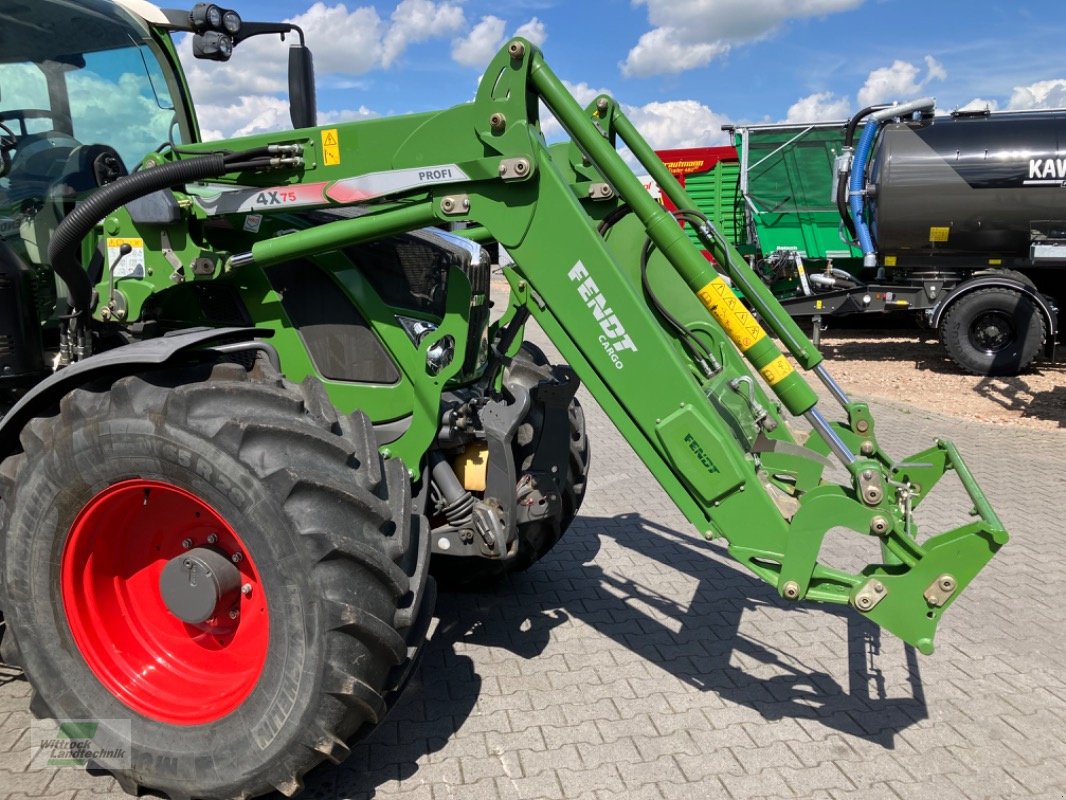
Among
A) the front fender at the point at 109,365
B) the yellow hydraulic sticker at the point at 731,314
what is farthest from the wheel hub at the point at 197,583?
the yellow hydraulic sticker at the point at 731,314

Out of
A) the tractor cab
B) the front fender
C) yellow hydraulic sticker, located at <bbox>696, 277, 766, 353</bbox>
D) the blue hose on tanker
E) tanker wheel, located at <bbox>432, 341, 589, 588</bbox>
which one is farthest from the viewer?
the blue hose on tanker

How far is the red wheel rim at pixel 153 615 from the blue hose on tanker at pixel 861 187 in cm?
1022

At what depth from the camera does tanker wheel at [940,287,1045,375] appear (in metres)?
10.4

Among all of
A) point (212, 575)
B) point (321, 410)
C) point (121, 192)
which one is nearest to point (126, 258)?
point (121, 192)

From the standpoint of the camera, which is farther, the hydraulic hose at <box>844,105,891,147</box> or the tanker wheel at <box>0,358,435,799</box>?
the hydraulic hose at <box>844,105,891,147</box>

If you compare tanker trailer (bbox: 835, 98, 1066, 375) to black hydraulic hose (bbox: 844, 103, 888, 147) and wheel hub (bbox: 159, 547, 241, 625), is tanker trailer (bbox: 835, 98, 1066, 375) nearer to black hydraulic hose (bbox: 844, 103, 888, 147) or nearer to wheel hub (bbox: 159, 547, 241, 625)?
black hydraulic hose (bbox: 844, 103, 888, 147)

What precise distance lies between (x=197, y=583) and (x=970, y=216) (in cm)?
1059

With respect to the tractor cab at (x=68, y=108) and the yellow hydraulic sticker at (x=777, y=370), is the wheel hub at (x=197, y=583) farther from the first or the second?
the yellow hydraulic sticker at (x=777, y=370)

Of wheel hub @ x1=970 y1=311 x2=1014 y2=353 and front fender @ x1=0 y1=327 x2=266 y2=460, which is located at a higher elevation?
front fender @ x1=0 y1=327 x2=266 y2=460

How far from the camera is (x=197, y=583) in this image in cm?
269

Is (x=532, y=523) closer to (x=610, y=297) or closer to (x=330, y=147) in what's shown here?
(x=610, y=297)

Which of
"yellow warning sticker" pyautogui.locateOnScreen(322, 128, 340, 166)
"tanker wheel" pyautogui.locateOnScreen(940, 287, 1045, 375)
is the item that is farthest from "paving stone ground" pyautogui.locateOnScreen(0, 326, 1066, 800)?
"tanker wheel" pyautogui.locateOnScreen(940, 287, 1045, 375)

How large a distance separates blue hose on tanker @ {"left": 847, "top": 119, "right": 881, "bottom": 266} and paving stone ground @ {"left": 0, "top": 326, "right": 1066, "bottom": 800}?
23.4 ft

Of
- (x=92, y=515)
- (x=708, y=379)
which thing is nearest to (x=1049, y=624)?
(x=708, y=379)
